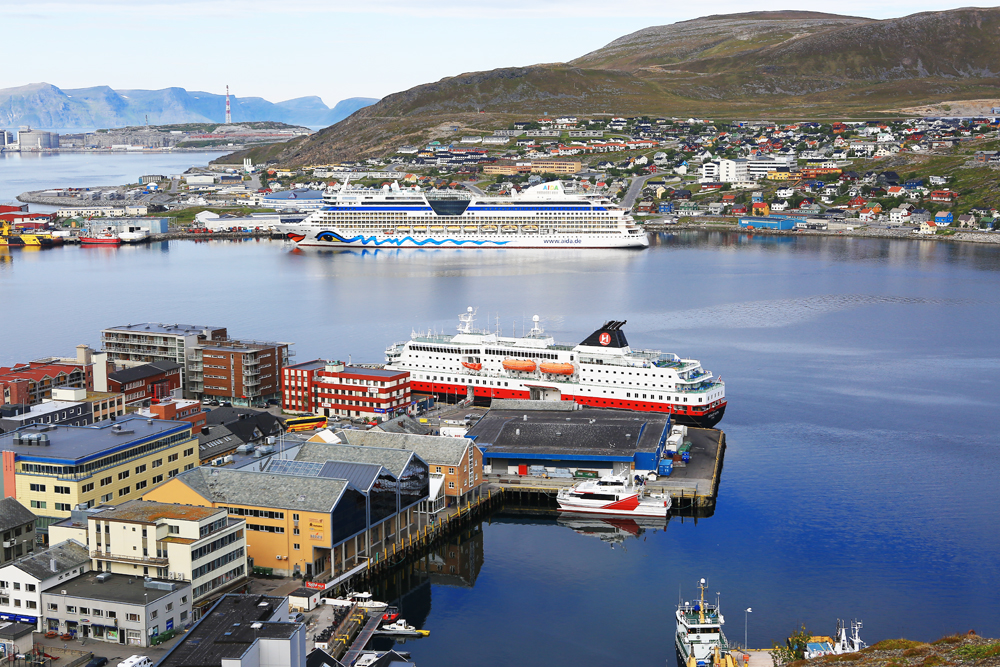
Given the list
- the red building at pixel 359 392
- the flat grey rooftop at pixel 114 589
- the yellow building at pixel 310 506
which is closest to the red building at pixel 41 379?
the red building at pixel 359 392

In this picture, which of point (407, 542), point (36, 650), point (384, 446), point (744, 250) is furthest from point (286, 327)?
point (744, 250)

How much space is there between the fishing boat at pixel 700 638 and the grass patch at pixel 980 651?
317 centimetres

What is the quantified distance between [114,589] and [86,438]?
4.50 m

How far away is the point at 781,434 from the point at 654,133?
242ft

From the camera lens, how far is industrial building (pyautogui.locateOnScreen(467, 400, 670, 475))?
21.0m

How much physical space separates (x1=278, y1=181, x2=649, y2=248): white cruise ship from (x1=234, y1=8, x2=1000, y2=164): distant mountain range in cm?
3481

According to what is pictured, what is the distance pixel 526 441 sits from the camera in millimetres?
21797

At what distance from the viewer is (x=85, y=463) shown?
667 inches

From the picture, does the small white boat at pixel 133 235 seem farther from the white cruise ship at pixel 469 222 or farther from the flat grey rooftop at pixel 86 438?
the flat grey rooftop at pixel 86 438

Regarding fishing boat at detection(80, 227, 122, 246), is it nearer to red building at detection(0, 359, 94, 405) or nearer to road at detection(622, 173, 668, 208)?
road at detection(622, 173, 668, 208)

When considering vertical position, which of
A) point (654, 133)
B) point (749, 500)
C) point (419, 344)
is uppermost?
point (654, 133)

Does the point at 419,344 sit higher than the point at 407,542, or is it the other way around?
the point at 419,344

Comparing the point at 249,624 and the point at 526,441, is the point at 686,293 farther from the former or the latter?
the point at 249,624

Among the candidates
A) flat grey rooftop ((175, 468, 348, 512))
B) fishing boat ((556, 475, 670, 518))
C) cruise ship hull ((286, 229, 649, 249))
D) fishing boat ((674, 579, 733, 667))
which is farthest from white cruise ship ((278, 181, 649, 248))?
fishing boat ((674, 579, 733, 667))
